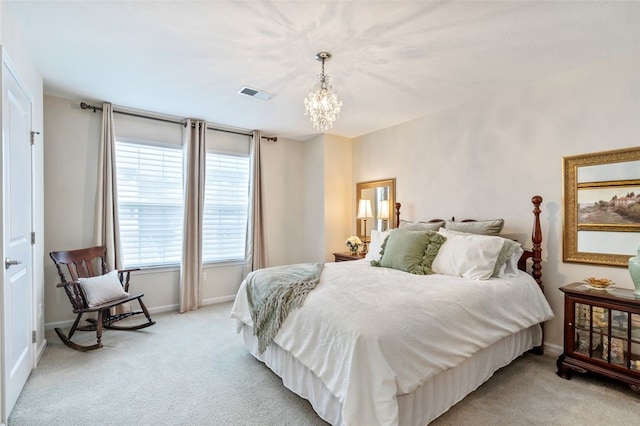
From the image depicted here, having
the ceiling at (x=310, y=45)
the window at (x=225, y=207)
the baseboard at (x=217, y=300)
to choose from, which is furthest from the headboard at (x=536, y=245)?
the baseboard at (x=217, y=300)

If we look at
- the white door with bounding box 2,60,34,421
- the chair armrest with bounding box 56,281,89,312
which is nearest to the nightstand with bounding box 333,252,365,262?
the chair armrest with bounding box 56,281,89,312

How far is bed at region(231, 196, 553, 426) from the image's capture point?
59.5 inches

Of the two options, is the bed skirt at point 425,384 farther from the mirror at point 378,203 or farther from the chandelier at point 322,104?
the mirror at point 378,203

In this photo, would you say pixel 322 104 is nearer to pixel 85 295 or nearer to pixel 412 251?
pixel 412 251

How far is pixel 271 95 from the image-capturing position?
3.30 metres

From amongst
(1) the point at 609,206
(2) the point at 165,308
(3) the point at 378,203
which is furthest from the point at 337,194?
(1) the point at 609,206

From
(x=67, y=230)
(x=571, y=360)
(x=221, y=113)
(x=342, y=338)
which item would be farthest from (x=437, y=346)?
(x=67, y=230)

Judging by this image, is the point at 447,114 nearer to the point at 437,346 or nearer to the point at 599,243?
the point at 599,243

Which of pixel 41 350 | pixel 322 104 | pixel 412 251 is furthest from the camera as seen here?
pixel 412 251

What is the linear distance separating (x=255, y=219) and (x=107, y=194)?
1.87 metres

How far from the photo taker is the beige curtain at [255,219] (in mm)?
4613

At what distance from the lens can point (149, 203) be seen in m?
3.98

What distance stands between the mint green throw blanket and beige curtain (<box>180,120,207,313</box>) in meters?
1.85

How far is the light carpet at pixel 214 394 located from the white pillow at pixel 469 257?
81 cm
